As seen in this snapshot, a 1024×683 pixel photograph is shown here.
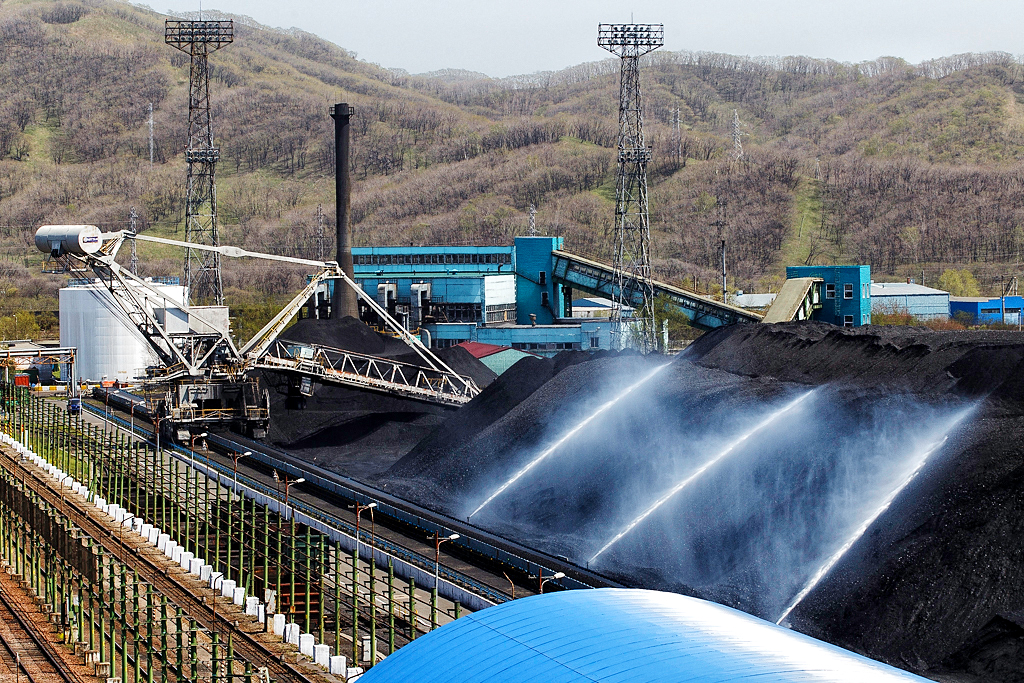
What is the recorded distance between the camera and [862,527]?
1046 inches

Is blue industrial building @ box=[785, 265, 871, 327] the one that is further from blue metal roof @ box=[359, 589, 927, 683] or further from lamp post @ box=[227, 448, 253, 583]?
blue metal roof @ box=[359, 589, 927, 683]

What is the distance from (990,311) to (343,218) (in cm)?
4928

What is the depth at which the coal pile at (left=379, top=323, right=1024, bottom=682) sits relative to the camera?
2323 cm

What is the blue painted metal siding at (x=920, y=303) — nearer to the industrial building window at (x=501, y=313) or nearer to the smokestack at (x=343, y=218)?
the industrial building window at (x=501, y=313)

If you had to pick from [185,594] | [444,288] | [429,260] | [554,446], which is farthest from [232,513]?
[429,260]

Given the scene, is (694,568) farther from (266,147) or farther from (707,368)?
(266,147)

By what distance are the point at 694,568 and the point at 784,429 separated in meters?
6.07

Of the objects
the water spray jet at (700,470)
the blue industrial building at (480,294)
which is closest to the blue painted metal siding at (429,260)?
the blue industrial building at (480,294)

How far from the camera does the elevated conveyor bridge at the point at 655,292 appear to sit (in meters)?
69.8

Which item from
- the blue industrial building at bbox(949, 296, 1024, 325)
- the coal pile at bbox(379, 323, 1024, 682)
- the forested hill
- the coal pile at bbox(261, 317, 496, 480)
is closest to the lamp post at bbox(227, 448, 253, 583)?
the coal pile at bbox(261, 317, 496, 480)

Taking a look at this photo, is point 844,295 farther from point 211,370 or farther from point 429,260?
point 211,370

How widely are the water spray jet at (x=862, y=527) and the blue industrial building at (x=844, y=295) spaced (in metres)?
35.2

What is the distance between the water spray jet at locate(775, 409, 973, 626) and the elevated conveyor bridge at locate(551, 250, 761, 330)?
3557 cm

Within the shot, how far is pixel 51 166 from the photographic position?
185 metres
